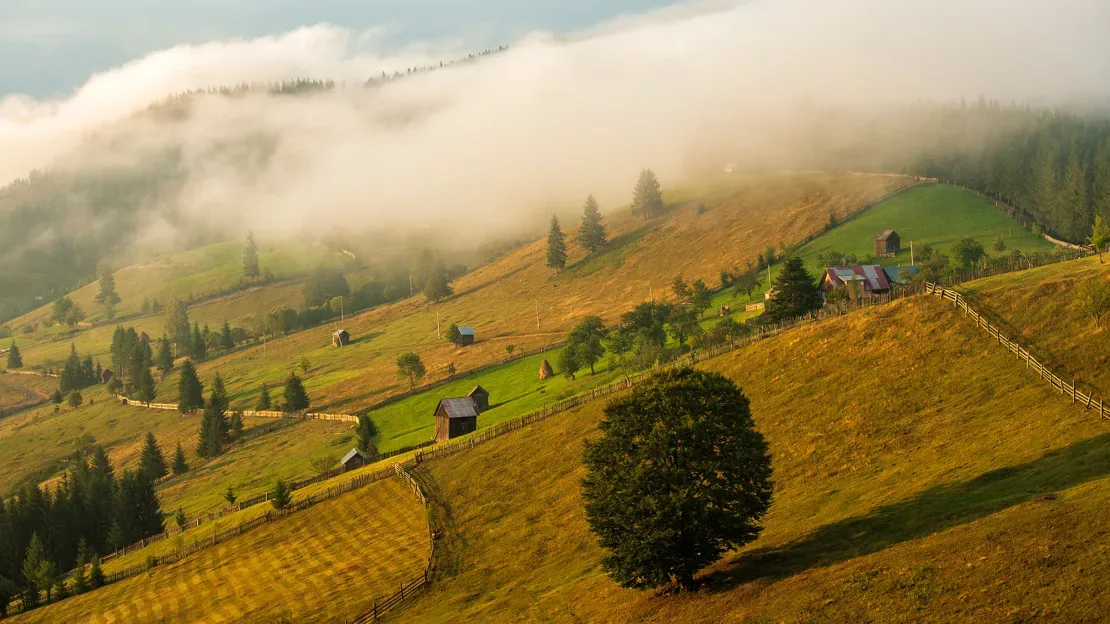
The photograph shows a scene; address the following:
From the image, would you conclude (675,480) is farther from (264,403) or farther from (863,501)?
(264,403)

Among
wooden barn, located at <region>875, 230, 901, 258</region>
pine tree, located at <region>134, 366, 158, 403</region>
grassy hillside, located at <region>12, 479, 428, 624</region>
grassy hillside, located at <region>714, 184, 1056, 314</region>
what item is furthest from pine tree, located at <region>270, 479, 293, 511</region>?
pine tree, located at <region>134, 366, 158, 403</region>

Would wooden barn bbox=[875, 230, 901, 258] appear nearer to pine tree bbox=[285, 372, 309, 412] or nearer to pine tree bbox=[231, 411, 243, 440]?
pine tree bbox=[285, 372, 309, 412]

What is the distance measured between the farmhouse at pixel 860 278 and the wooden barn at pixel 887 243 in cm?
2338

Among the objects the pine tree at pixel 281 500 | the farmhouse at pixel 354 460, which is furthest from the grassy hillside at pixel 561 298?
the pine tree at pixel 281 500

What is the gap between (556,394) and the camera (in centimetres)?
10450

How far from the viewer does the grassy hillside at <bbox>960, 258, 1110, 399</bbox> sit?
5822 centimetres

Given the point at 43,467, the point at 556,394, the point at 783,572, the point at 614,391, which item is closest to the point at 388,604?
the point at 783,572

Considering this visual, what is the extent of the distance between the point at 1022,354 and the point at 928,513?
24613 millimetres

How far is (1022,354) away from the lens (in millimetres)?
61938

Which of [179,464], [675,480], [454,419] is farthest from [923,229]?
[179,464]

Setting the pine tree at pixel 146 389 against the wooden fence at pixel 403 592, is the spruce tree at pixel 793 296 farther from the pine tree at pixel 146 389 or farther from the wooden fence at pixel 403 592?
the pine tree at pixel 146 389

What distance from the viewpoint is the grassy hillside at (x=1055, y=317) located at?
5822 centimetres

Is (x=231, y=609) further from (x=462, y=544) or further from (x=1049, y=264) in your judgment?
(x=1049, y=264)

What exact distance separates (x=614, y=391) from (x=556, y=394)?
1970 centimetres
